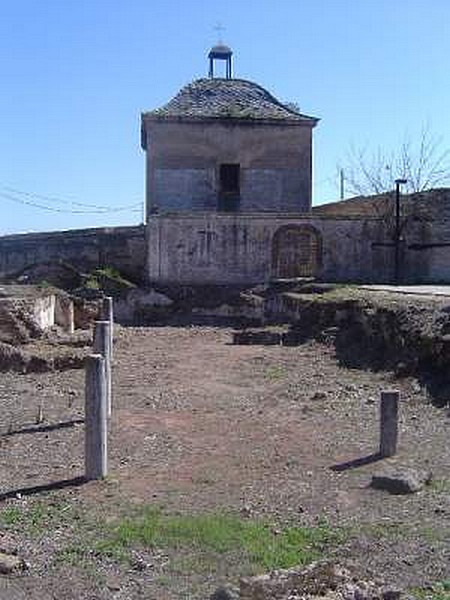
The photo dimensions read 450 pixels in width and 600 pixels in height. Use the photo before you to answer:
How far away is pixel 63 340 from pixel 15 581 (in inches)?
513

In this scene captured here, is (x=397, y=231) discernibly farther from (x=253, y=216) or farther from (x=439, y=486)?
(x=439, y=486)

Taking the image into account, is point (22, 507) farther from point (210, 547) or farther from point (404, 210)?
point (404, 210)

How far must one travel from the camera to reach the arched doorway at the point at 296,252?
30422mm

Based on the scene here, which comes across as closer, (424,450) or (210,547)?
(210,547)

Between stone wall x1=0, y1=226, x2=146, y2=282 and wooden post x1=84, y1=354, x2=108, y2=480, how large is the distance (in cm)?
2232

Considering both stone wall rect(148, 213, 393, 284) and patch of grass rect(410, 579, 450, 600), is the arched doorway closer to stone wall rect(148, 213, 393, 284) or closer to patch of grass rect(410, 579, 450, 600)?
stone wall rect(148, 213, 393, 284)

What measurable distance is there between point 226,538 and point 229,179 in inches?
1175

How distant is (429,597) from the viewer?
18.6 ft

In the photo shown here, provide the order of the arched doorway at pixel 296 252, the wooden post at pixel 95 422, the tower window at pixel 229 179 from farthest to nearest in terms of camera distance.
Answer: the tower window at pixel 229 179, the arched doorway at pixel 296 252, the wooden post at pixel 95 422

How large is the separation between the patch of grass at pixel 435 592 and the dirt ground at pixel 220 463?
116 millimetres

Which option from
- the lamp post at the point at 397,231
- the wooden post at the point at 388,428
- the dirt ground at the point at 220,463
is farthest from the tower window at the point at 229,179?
the wooden post at the point at 388,428

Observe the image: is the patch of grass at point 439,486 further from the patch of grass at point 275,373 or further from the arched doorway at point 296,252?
the arched doorway at point 296,252

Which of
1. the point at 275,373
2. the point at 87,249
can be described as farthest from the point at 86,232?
the point at 275,373

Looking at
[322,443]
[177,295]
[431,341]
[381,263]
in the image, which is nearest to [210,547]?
[322,443]
